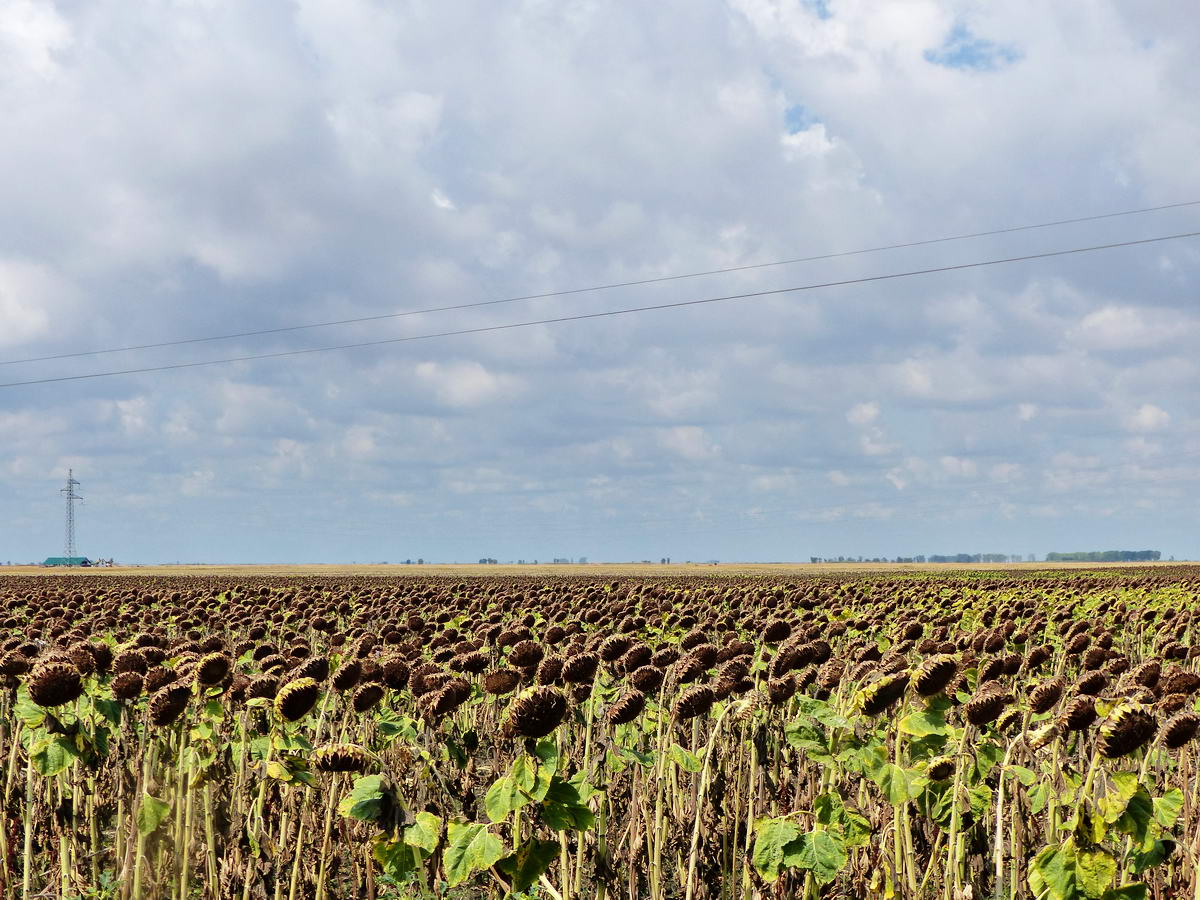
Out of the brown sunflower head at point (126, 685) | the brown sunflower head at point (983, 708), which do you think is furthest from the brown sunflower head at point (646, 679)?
the brown sunflower head at point (126, 685)

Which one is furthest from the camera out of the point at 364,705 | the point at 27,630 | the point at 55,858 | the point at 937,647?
the point at 27,630

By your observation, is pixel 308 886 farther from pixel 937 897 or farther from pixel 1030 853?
pixel 1030 853

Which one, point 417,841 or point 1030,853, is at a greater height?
point 417,841

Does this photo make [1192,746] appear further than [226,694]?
Yes

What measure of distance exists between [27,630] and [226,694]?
48.5 feet

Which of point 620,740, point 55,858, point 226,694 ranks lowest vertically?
point 55,858

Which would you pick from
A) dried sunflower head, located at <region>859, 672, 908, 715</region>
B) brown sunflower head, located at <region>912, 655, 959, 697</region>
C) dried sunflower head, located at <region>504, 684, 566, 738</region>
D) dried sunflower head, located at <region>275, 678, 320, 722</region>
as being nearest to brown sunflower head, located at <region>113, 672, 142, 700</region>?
dried sunflower head, located at <region>275, 678, 320, 722</region>

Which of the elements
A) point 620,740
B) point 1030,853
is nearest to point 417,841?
→ point 620,740

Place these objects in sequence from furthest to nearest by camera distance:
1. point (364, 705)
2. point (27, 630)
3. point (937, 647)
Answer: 1. point (27, 630)
2. point (937, 647)
3. point (364, 705)

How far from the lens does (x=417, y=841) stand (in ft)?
15.4

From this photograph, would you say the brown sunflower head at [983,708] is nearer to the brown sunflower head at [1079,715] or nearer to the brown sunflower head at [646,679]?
the brown sunflower head at [1079,715]

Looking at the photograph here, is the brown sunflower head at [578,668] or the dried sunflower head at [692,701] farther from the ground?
the brown sunflower head at [578,668]

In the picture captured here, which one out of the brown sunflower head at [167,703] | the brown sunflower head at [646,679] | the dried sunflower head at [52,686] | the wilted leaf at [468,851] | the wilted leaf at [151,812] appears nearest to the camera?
the wilted leaf at [468,851]

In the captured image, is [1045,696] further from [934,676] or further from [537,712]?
[537,712]
